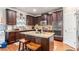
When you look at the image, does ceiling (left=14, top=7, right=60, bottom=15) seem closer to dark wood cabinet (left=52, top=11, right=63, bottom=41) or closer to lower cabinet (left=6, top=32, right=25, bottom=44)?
dark wood cabinet (left=52, top=11, right=63, bottom=41)

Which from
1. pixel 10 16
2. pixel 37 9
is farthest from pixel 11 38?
pixel 37 9

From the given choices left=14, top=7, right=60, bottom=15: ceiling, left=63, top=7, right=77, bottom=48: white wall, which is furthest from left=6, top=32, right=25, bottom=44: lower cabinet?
left=63, top=7, right=77, bottom=48: white wall

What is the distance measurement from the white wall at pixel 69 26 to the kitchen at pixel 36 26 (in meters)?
0.06

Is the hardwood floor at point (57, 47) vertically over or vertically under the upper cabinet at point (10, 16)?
under

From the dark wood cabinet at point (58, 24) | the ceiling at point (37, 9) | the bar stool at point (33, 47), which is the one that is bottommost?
the bar stool at point (33, 47)

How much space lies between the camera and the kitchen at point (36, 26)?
1.38 metres

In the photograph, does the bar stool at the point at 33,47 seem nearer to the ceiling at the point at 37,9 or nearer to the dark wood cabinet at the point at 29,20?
the dark wood cabinet at the point at 29,20

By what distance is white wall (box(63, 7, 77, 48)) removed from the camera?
136 centimetres

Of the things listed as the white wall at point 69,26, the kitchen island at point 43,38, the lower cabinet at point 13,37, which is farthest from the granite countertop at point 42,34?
the white wall at point 69,26
